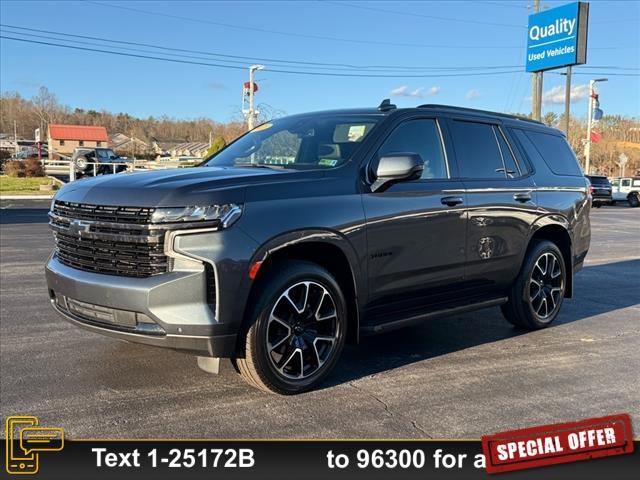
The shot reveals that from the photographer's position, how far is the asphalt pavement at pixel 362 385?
3.65 meters

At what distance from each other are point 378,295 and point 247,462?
5.44ft

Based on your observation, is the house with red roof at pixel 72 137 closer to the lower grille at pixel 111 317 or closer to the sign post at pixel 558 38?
the sign post at pixel 558 38

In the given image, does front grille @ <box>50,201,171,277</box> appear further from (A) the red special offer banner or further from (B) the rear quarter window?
(B) the rear quarter window

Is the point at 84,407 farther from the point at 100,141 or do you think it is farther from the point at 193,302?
the point at 100,141

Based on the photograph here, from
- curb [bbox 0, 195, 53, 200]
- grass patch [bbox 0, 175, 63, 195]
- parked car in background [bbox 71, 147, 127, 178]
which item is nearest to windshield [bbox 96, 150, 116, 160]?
parked car in background [bbox 71, 147, 127, 178]

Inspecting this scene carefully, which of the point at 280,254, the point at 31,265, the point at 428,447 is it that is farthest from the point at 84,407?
the point at 31,265

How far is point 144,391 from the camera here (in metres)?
4.14

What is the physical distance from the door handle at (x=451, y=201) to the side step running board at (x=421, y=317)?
875 mm

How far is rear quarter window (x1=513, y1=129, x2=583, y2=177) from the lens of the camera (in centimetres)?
607

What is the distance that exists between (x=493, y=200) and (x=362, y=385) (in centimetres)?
211

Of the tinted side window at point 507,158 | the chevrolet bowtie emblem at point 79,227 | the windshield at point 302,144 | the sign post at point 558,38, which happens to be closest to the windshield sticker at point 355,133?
the windshield at point 302,144

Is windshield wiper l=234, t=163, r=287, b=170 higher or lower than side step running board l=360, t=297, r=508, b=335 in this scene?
higher

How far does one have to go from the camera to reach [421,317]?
477cm

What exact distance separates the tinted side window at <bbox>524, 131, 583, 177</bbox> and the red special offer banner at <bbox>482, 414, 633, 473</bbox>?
3168mm
